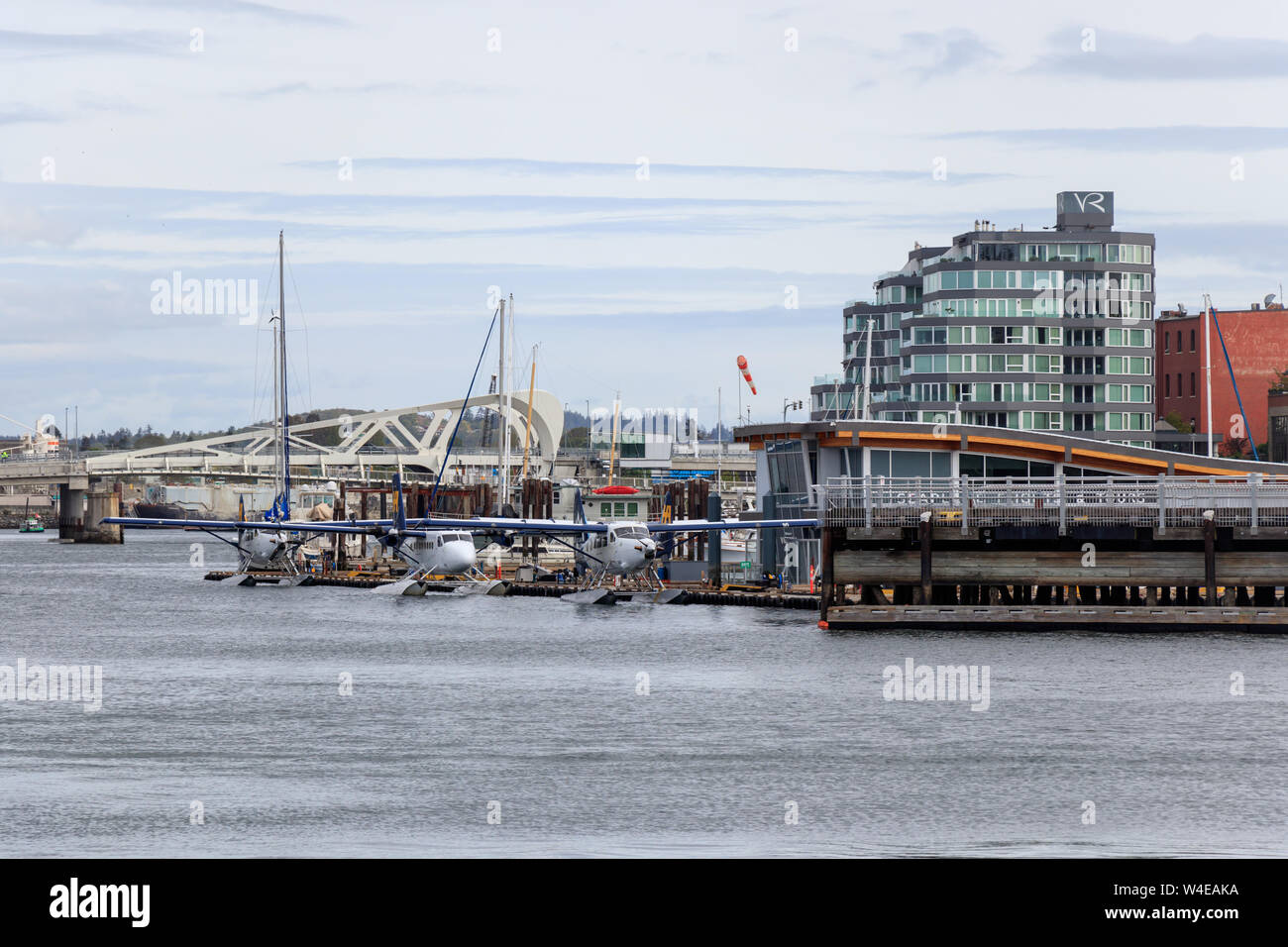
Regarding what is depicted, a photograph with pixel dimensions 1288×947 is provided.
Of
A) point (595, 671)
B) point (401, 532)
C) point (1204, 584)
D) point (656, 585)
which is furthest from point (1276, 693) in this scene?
point (401, 532)

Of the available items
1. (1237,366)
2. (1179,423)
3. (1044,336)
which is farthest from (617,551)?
(1237,366)

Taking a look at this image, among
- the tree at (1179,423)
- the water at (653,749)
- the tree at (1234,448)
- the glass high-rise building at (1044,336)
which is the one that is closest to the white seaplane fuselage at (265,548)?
the glass high-rise building at (1044,336)

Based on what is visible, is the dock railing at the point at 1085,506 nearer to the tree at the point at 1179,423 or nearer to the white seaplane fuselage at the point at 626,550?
the white seaplane fuselage at the point at 626,550

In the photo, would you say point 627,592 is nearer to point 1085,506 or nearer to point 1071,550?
point 1071,550

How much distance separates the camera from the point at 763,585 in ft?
262

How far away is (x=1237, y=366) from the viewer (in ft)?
441

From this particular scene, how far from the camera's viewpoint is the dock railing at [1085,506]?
5644 cm

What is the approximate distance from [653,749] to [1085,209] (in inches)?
3963

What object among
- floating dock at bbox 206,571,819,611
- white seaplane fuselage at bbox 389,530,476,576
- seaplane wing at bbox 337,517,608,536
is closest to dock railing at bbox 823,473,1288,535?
floating dock at bbox 206,571,819,611

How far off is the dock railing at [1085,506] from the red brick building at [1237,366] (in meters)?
77.3

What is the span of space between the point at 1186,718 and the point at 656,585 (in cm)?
5013

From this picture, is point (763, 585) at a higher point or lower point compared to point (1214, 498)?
lower
